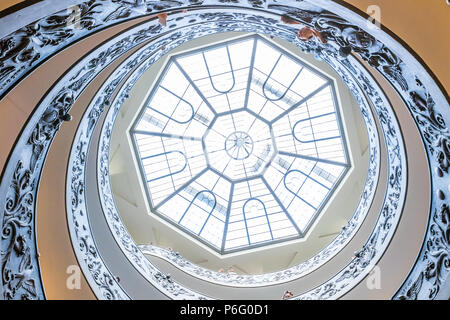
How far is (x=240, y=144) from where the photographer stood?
13.3 metres

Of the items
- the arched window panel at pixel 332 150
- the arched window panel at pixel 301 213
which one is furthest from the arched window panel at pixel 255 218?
the arched window panel at pixel 332 150

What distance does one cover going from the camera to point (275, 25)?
6.56 metres

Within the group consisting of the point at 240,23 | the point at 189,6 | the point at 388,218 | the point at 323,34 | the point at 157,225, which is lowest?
the point at 388,218

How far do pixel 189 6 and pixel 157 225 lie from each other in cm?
897

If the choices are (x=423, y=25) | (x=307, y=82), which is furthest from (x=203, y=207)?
(x=423, y=25)

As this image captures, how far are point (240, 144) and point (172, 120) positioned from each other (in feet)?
7.66

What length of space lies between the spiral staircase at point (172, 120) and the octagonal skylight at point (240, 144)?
430 millimetres

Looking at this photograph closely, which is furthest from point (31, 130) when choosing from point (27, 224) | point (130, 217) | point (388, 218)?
point (130, 217)

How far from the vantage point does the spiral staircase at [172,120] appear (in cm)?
489

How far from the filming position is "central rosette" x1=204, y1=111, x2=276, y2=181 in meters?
13.1

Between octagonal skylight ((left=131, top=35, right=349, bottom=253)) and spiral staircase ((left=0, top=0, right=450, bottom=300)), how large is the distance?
43cm

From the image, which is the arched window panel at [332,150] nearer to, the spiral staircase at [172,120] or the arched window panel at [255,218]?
the spiral staircase at [172,120]

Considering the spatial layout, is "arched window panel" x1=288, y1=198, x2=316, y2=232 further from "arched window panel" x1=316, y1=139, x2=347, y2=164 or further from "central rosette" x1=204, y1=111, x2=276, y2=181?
"arched window panel" x1=316, y1=139, x2=347, y2=164

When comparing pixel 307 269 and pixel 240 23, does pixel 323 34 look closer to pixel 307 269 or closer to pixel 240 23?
pixel 240 23
